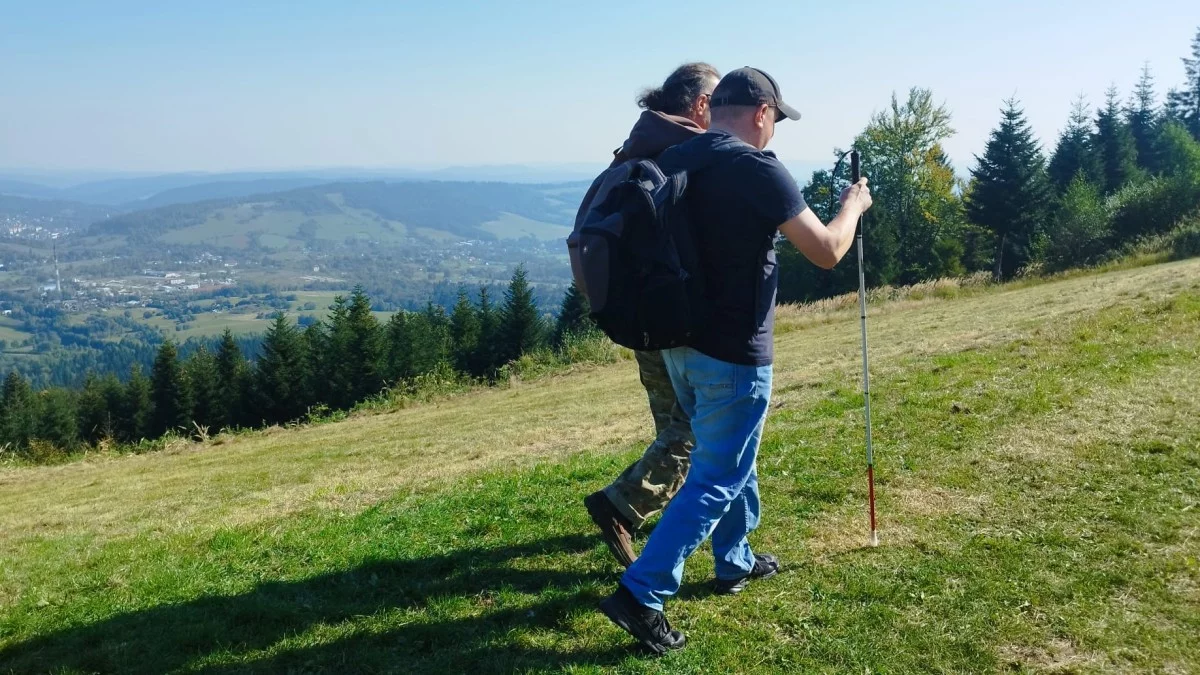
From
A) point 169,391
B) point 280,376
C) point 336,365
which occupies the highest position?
point 336,365

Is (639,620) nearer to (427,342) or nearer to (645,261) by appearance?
(645,261)

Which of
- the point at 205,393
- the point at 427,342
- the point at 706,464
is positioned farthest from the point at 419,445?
the point at 205,393

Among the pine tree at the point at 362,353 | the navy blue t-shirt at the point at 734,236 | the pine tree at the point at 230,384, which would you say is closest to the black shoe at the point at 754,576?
the navy blue t-shirt at the point at 734,236

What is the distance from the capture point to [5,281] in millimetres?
193625

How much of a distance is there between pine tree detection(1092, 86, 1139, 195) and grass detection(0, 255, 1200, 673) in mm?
51219

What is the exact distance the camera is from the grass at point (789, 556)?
349 cm

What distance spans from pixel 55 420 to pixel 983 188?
56.6 meters

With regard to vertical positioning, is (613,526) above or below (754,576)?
above

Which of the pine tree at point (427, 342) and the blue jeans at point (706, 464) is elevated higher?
the blue jeans at point (706, 464)

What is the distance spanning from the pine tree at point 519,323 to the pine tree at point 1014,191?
2590cm

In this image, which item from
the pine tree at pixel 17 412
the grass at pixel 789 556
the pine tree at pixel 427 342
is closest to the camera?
the grass at pixel 789 556

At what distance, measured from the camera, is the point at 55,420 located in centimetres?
4766

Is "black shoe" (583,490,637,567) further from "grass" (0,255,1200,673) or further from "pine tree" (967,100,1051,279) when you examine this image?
"pine tree" (967,100,1051,279)

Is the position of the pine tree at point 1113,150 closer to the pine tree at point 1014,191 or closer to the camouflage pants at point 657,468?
the pine tree at point 1014,191
